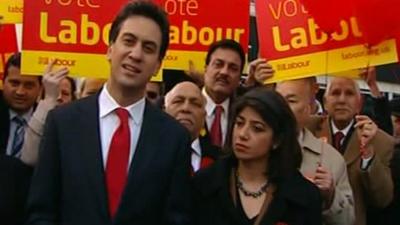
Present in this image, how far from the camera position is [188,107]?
4.85 meters

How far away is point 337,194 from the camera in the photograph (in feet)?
15.1

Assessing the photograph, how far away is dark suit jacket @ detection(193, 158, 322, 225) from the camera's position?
401cm

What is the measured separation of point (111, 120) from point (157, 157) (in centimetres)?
25

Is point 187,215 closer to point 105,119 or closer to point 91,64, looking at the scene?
point 105,119

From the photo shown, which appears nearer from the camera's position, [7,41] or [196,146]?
[196,146]

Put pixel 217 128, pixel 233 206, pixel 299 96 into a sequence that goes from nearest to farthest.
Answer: pixel 233 206, pixel 299 96, pixel 217 128

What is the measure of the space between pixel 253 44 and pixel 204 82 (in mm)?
5228

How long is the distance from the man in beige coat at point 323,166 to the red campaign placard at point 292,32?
22.2 inches

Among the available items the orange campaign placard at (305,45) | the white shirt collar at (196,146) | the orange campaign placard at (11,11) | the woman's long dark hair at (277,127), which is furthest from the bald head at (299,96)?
the orange campaign placard at (11,11)

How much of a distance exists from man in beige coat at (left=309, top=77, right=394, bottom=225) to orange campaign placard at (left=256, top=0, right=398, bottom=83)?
0.79 feet

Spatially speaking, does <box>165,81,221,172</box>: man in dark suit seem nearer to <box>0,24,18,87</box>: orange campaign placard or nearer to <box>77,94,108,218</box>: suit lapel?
<box>77,94,108,218</box>: suit lapel

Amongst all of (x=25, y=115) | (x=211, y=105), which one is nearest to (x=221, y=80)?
(x=211, y=105)

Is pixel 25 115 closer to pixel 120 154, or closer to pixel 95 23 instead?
pixel 95 23

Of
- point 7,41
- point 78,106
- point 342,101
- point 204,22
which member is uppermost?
point 204,22
